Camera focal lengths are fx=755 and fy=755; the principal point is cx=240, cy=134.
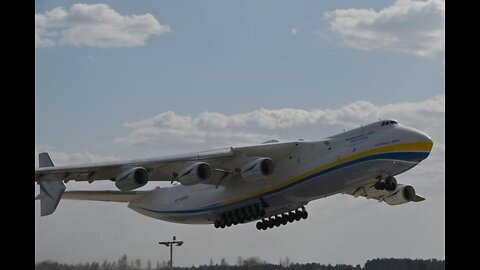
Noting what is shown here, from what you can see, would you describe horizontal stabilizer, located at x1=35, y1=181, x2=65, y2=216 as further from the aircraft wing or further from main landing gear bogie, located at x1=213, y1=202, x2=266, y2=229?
main landing gear bogie, located at x1=213, y1=202, x2=266, y2=229

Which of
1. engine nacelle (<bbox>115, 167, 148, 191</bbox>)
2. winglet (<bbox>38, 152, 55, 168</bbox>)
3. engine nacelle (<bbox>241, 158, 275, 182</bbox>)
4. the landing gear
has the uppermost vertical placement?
winglet (<bbox>38, 152, 55, 168</bbox>)

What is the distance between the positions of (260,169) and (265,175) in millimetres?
265

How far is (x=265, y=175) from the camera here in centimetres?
2533

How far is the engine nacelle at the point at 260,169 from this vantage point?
83.0ft

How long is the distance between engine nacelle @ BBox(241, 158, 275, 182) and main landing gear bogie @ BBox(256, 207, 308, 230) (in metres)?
3.20

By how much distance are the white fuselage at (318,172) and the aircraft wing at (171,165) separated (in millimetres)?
364

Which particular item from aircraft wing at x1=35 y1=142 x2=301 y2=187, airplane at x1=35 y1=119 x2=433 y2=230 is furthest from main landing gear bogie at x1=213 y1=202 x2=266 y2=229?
aircraft wing at x1=35 y1=142 x2=301 y2=187

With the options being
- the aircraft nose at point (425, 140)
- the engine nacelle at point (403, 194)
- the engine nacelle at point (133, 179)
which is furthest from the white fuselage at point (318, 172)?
the engine nacelle at point (403, 194)

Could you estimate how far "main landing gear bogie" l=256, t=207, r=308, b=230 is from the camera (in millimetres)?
27984

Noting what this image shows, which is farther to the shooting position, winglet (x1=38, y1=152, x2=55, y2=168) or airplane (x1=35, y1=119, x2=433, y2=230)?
winglet (x1=38, y1=152, x2=55, y2=168)
